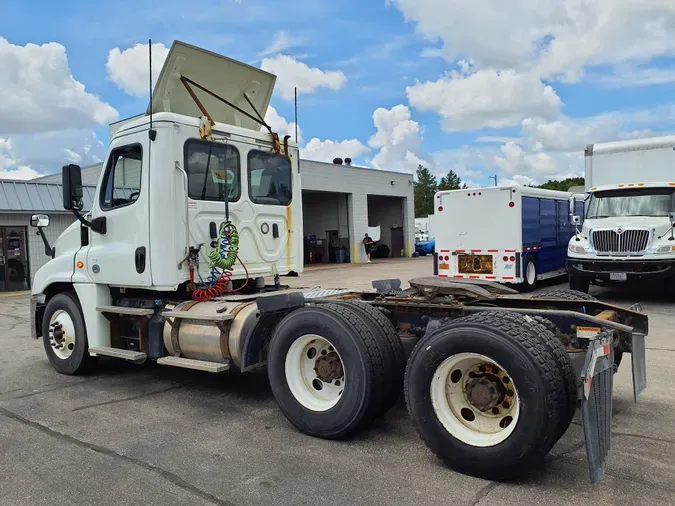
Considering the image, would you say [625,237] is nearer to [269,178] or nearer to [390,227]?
[269,178]

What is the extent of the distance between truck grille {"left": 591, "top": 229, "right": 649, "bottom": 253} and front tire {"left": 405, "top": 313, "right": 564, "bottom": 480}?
31.4ft

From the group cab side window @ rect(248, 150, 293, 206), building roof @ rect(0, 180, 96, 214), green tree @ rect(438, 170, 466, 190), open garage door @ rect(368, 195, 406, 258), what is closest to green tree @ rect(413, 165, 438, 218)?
green tree @ rect(438, 170, 466, 190)

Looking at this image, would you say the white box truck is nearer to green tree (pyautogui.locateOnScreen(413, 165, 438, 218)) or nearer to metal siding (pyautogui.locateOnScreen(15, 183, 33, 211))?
metal siding (pyautogui.locateOnScreen(15, 183, 33, 211))

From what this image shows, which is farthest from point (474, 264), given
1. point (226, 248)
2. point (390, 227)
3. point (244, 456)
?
point (390, 227)

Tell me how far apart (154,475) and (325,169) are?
27.4 m

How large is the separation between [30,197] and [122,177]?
17.4 metres

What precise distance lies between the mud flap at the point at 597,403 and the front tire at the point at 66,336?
17.6 ft

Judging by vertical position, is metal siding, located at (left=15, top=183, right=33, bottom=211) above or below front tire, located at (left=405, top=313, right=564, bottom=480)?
above

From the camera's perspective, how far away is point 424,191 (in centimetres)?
A: 8512

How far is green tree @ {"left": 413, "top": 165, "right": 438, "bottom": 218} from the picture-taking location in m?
81.1

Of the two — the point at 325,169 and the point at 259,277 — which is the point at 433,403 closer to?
the point at 259,277

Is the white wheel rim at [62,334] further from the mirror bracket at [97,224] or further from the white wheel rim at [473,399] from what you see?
the white wheel rim at [473,399]

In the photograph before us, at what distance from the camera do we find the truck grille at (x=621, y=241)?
465 inches

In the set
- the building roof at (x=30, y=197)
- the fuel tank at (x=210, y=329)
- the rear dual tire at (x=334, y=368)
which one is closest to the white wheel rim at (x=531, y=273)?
the fuel tank at (x=210, y=329)
